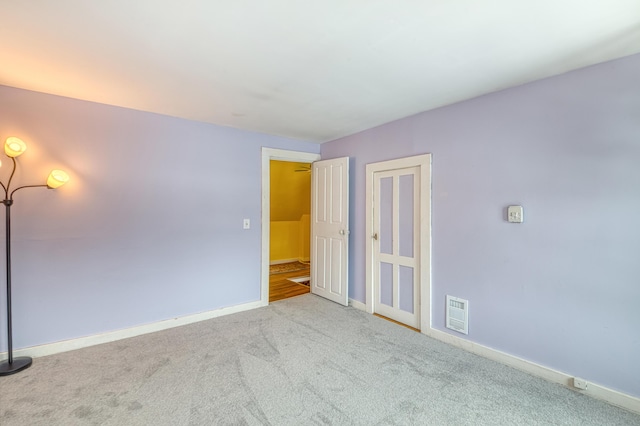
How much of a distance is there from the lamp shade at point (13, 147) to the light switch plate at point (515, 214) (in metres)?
4.18

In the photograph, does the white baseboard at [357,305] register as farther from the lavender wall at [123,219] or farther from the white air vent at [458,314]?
the lavender wall at [123,219]

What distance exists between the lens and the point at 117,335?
9.29 feet

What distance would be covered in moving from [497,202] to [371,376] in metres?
1.87

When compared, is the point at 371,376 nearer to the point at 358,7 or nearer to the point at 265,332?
the point at 265,332

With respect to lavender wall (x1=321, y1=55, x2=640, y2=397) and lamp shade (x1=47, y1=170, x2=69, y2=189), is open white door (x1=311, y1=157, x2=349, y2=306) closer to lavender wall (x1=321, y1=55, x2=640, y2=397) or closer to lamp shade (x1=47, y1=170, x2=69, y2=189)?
lavender wall (x1=321, y1=55, x2=640, y2=397)

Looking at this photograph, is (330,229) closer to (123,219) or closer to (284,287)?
(284,287)

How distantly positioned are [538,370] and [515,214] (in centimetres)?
128

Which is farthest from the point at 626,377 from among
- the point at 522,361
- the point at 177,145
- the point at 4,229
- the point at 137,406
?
the point at 4,229

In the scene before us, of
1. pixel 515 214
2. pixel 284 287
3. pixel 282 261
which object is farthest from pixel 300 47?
pixel 282 261

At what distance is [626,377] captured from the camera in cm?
186

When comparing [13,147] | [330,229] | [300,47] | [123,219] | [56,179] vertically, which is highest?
[300,47]

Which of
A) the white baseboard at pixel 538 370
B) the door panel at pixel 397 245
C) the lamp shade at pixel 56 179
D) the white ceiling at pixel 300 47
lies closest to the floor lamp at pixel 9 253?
the lamp shade at pixel 56 179

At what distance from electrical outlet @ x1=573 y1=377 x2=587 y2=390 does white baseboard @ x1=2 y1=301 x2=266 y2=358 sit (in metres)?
3.32

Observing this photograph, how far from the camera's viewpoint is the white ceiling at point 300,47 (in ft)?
4.76
